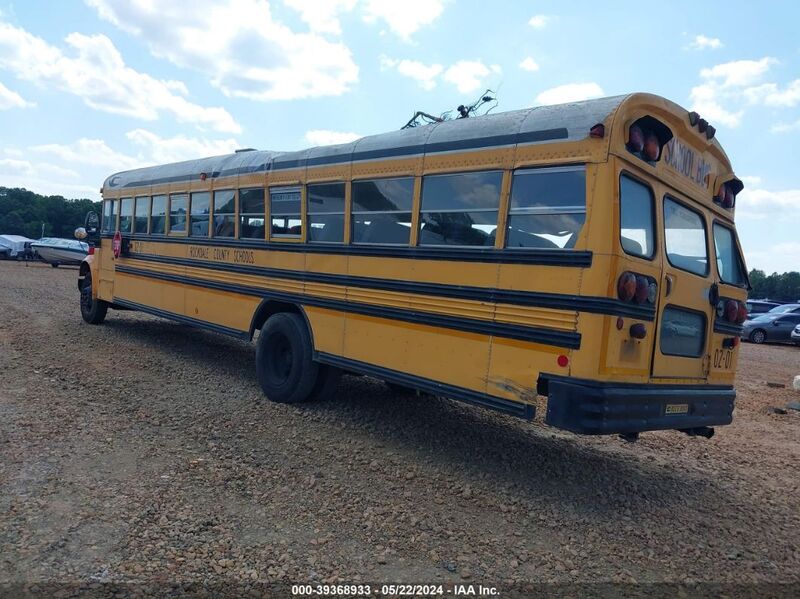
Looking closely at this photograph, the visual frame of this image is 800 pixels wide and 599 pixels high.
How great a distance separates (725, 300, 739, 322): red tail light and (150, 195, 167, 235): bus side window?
23.0 ft

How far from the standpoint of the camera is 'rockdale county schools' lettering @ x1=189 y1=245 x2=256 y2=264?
7.26m

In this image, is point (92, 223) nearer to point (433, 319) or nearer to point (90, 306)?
point (90, 306)

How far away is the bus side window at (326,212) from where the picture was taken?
607 centimetres

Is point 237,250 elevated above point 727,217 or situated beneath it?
situated beneath

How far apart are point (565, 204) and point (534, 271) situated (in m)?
0.49

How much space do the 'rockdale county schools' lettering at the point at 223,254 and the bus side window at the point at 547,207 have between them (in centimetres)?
359

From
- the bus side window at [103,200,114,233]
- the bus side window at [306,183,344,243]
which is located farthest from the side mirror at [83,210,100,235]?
the bus side window at [306,183,344,243]

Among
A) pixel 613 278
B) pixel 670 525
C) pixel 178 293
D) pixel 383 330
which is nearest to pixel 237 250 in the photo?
pixel 178 293

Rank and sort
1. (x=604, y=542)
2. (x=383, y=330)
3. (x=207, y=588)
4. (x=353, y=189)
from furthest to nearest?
(x=353, y=189), (x=383, y=330), (x=604, y=542), (x=207, y=588)

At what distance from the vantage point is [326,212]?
6.23 meters

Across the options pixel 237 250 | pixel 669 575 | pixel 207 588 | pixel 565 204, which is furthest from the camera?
pixel 237 250

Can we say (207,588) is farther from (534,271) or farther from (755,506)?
(755,506)

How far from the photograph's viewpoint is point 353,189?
5906 millimetres

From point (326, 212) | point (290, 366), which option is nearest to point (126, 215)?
point (290, 366)
